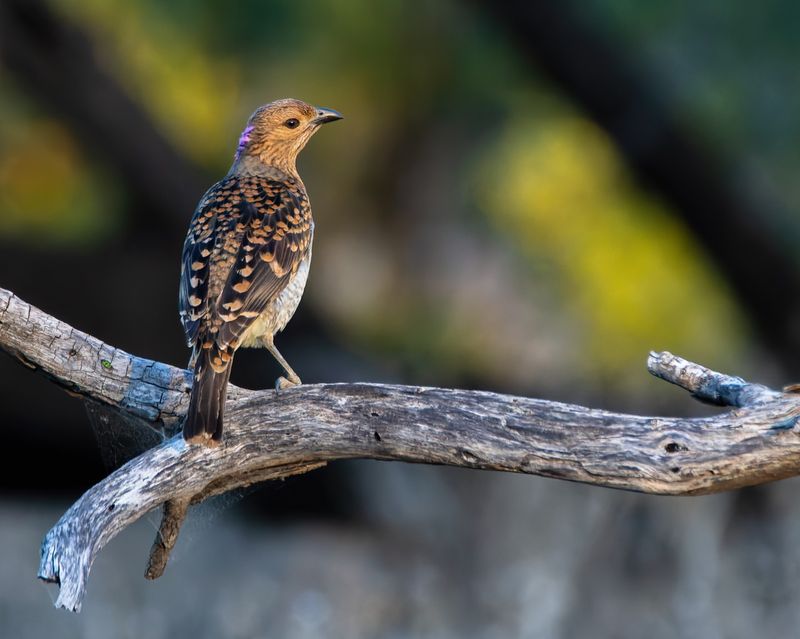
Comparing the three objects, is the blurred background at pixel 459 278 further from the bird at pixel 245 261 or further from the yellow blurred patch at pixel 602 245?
the bird at pixel 245 261

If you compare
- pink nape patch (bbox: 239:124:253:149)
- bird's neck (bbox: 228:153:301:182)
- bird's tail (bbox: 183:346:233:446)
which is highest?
pink nape patch (bbox: 239:124:253:149)

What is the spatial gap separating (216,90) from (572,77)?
282cm

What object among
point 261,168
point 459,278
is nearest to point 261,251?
point 261,168

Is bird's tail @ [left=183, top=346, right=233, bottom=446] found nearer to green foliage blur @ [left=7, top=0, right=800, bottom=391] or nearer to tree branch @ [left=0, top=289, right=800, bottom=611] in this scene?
tree branch @ [left=0, top=289, right=800, bottom=611]

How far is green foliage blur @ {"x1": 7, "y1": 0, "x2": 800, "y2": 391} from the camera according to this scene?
8.83 metres

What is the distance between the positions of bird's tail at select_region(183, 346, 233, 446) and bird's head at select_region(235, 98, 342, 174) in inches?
59.1

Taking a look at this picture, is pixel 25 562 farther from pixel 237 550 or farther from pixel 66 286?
pixel 66 286

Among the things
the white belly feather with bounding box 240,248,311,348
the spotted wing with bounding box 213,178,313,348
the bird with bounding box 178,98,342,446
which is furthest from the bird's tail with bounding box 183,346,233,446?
the white belly feather with bounding box 240,248,311,348

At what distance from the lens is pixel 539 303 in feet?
31.9

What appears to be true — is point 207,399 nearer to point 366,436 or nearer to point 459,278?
point 366,436

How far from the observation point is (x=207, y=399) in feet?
12.6

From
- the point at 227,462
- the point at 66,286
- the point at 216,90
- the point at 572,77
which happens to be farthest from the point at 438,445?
the point at 216,90

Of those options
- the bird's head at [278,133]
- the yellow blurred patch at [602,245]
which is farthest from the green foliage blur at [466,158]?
the bird's head at [278,133]

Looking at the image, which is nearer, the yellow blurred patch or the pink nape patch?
the pink nape patch
